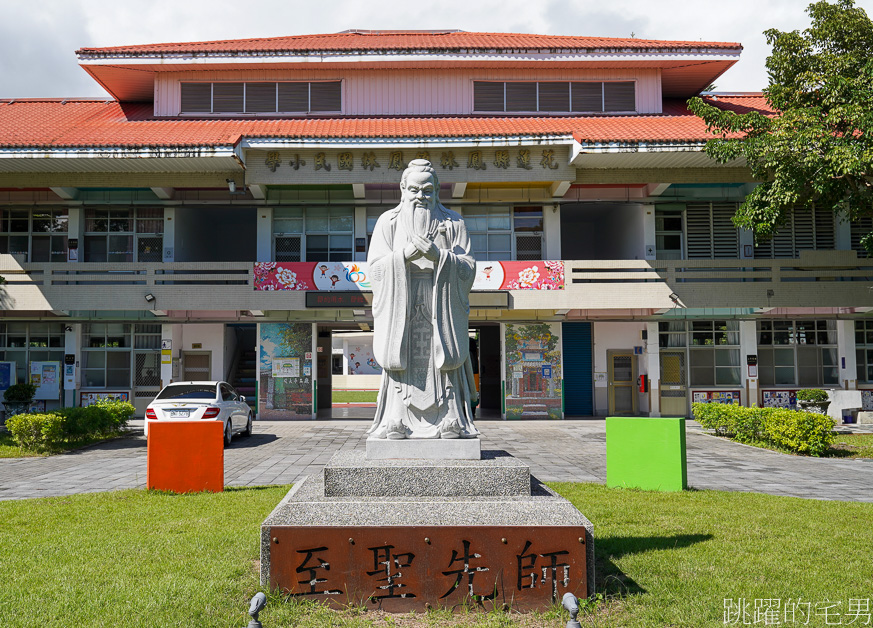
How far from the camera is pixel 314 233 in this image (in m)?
22.2

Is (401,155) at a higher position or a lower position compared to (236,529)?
higher

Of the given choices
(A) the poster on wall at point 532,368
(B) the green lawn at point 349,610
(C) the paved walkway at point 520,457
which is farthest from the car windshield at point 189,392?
(A) the poster on wall at point 532,368

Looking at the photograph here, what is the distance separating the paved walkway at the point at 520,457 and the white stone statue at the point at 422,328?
476cm

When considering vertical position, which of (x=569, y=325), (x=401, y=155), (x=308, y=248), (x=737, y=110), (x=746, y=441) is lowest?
(x=746, y=441)

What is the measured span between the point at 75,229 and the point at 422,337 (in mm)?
19504

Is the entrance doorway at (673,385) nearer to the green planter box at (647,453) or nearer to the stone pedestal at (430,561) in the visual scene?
the green planter box at (647,453)

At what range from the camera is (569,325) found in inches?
909

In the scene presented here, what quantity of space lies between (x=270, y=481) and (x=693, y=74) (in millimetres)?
19757

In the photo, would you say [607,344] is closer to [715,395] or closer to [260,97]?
[715,395]

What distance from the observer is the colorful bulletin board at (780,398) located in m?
22.1

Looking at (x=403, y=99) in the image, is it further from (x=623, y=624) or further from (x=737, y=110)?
(x=623, y=624)

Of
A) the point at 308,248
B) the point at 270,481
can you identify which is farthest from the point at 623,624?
the point at 308,248

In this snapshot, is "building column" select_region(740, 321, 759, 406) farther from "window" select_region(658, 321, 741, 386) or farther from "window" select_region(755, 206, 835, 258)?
"window" select_region(755, 206, 835, 258)

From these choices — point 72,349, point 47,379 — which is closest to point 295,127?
point 72,349
